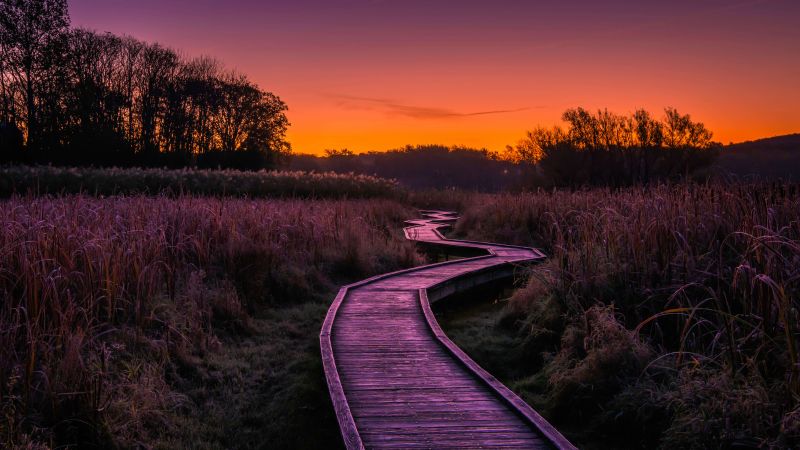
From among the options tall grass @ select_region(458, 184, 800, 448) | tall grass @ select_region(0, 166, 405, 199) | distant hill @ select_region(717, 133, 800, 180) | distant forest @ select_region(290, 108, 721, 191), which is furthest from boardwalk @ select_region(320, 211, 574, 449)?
distant hill @ select_region(717, 133, 800, 180)

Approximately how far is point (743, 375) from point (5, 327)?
17.8 feet

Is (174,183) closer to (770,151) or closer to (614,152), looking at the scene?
(614,152)

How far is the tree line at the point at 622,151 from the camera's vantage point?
30.5 m

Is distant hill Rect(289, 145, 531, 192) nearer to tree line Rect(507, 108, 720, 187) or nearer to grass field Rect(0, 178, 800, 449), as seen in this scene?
tree line Rect(507, 108, 720, 187)

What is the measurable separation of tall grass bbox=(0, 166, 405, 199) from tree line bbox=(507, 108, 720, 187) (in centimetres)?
956

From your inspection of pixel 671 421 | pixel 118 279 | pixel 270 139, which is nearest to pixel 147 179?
pixel 118 279

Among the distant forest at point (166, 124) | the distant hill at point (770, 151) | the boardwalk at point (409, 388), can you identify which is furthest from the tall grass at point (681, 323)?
the distant hill at point (770, 151)

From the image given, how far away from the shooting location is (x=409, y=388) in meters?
4.92

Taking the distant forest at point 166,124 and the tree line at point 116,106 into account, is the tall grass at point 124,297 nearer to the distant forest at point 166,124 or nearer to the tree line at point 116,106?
the distant forest at point 166,124

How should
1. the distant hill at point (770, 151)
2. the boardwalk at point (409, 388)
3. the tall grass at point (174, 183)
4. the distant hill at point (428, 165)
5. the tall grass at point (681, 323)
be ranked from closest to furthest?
the tall grass at point (681, 323) < the boardwalk at point (409, 388) < the tall grass at point (174, 183) < the distant hill at point (770, 151) < the distant hill at point (428, 165)

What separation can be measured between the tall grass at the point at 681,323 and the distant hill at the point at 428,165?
69710mm

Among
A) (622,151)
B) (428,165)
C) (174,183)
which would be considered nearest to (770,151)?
(622,151)

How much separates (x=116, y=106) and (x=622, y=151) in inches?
1082

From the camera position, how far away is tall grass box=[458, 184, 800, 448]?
12.5 ft
